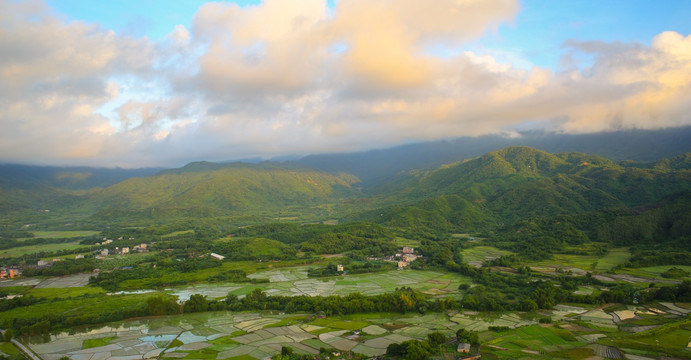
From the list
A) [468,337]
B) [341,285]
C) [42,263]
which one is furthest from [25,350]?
[42,263]

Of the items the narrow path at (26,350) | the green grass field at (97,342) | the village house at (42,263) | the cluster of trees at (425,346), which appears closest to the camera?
the cluster of trees at (425,346)

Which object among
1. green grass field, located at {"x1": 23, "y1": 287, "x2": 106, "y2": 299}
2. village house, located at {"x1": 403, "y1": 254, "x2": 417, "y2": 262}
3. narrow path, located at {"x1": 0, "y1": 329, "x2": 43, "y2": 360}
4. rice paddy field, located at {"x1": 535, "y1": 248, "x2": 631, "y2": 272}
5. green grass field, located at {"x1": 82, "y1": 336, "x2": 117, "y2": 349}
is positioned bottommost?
village house, located at {"x1": 403, "y1": 254, "x2": 417, "y2": 262}

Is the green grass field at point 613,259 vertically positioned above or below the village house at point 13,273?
below

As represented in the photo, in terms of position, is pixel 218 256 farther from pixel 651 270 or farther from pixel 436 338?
pixel 651 270

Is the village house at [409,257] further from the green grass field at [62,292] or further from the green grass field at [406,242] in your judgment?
the green grass field at [62,292]

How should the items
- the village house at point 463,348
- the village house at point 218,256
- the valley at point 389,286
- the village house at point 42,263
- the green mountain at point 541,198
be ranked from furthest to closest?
the green mountain at point 541,198
the village house at point 218,256
the village house at point 42,263
the valley at point 389,286
the village house at point 463,348

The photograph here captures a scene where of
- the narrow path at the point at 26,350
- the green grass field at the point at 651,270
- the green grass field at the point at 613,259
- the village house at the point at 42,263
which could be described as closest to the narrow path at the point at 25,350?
the narrow path at the point at 26,350

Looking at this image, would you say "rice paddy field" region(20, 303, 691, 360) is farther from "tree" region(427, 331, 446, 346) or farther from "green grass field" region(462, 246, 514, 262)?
"green grass field" region(462, 246, 514, 262)

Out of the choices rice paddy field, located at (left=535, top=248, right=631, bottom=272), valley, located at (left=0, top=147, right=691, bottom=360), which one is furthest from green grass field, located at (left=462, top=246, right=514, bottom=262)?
rice paddy field, located at (left=535, top=248, right=631, bottom=272)

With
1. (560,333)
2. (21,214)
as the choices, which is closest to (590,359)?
(560,333)

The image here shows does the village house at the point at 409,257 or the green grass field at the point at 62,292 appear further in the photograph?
the village house at the point at 409,257
